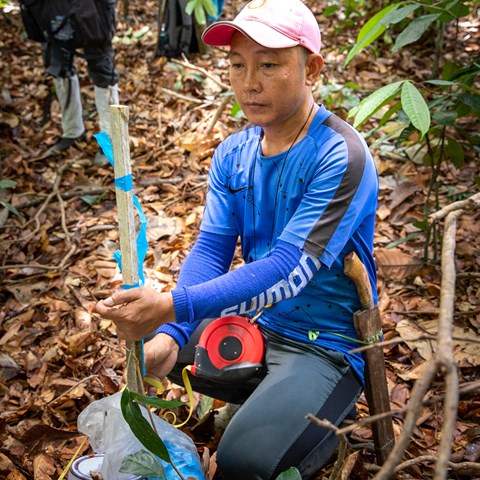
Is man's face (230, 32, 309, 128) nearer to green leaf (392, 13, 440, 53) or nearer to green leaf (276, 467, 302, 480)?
green leaf (392, 13, 440, 53)

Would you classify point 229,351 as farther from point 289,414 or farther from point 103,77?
Answer: point 103,77

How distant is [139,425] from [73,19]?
3.70m

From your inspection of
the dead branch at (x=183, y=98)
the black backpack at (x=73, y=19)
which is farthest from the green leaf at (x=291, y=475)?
the dead branch at (x=183, y=98)

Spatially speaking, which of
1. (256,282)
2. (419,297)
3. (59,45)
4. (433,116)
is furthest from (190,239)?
(59,45)

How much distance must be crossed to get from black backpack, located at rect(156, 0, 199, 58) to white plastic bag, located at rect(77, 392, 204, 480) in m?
4.96

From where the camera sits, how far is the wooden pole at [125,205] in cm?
140

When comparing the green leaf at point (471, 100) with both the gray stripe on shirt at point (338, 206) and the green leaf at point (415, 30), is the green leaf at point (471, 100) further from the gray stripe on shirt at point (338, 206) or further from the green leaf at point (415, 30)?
the gray stripe on shirt at point (338, 206)

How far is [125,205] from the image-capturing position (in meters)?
1.46

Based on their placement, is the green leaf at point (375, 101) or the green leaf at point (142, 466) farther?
the green leaf at point (375, 101)

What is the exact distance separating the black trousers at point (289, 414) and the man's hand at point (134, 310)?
48 cm

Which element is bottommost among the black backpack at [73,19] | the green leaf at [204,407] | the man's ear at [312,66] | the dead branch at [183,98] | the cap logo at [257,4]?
the green leaf at [204,407]

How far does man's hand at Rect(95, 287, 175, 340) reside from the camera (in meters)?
1.52

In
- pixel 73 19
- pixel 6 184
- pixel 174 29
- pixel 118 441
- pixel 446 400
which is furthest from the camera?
pixel 174 29

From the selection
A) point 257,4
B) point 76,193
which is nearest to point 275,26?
point 257,4
